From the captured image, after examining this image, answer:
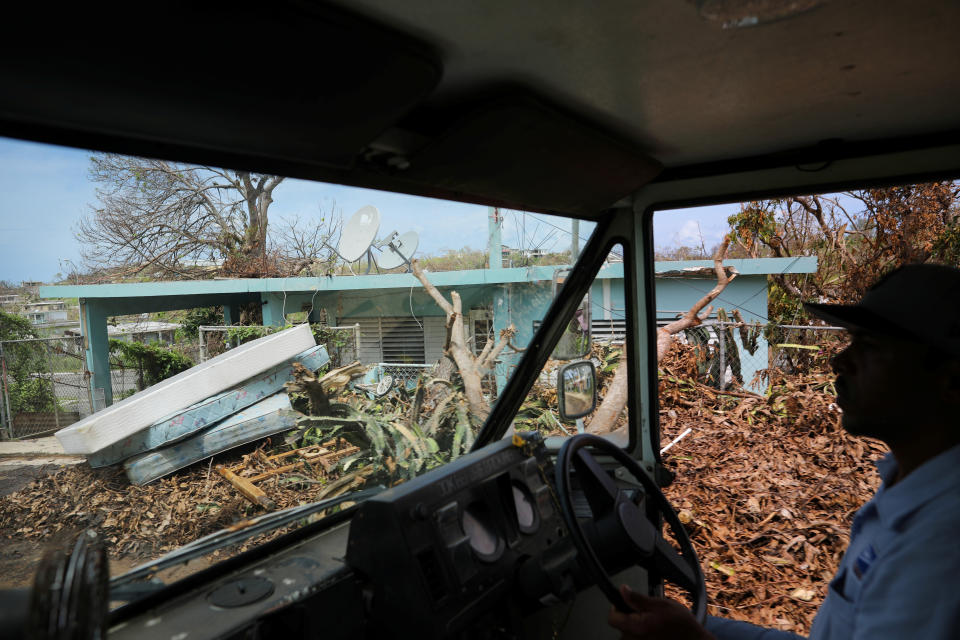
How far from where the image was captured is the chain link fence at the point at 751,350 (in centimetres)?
698

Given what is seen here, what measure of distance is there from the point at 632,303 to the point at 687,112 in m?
1.13

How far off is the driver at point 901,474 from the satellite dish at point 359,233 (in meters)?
1.77

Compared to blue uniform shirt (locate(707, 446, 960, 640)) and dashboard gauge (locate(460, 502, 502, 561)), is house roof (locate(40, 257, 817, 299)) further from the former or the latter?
blue uniform shirt (locate(707, 446, 960, 640))

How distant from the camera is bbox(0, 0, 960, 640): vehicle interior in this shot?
40.6 inches

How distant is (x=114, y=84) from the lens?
1.02 metres

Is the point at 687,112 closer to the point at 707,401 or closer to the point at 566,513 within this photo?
the point at 566,513

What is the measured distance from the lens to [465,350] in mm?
3586

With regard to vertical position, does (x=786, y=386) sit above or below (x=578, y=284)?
below

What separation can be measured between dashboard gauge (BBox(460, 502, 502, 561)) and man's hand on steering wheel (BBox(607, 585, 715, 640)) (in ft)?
1.44

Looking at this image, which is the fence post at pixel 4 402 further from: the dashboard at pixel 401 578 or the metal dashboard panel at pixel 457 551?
the metal dashboard panel at pixel 457 551

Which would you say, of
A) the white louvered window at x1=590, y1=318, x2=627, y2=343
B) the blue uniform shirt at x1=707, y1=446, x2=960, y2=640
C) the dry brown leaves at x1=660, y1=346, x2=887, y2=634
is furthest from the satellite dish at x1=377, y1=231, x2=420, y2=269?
the dry brown leaves at x1=660, y1=346, x2=887, y2=634

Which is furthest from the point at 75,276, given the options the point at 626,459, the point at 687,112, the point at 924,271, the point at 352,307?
the point at 924,271

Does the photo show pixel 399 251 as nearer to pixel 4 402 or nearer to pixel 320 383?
pixel 320 383

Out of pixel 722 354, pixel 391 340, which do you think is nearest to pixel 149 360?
pixel 391 340
